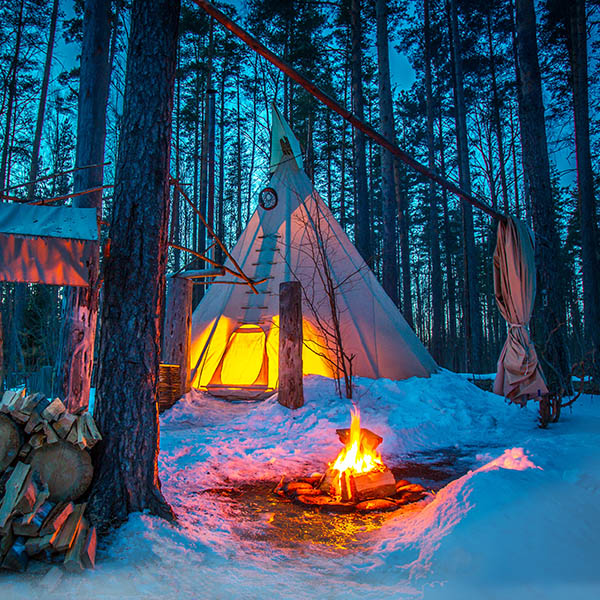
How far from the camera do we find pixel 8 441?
2.61 m

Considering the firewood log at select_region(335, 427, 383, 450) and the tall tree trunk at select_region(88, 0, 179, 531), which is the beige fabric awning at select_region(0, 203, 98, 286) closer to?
the tall tree trunk at select_region(88, 0, 179, 531)

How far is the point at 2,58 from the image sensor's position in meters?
13.4

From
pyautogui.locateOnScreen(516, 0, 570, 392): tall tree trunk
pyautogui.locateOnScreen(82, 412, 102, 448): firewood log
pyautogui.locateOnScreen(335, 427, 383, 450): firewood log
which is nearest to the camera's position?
pyautogui.locateOnScreen(82, 412, 102, 448): firewood log

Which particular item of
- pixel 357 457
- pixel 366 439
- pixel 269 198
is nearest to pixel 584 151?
pixel 269 198

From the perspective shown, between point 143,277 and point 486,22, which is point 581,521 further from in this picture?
point 486,22

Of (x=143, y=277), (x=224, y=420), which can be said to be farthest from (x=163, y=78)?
(x=224, y=420)

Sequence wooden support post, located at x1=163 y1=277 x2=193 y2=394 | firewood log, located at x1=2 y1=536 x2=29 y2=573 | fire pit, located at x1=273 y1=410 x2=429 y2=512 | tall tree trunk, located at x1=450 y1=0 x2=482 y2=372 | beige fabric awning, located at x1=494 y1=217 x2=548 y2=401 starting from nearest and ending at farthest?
firewood log, located at x1=2 y1=536 x2=29 y2=573
fire pit, located at x1=273 y1=410 x2=429 y2=512
beige fabric awning, located at x1=494 y1=217 x2=548 y2=401
wooden support post, located at x1=163 y1=277 x2=193 y2=394
tall tree trunk, located at x1=450 y1=0 x2=482 y2=372

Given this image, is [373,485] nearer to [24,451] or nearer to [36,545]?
[36,545]

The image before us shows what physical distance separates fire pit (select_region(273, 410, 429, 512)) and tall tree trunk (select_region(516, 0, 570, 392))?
132 inches

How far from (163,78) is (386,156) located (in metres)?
7.39

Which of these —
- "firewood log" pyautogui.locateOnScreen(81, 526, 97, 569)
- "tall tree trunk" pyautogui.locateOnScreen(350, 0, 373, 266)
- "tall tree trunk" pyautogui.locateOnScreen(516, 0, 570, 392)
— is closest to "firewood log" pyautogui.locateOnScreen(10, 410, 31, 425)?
"firewood log" pyautogui.locateOnScreen(81, 526, 97, 569)

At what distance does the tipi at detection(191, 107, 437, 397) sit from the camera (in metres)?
8.40

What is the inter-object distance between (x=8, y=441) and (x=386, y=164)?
9.21 metres

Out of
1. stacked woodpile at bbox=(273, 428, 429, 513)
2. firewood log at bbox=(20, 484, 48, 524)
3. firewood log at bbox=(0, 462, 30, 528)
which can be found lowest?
stacked woodpile at bbox=(273, 428, 429, 513)
